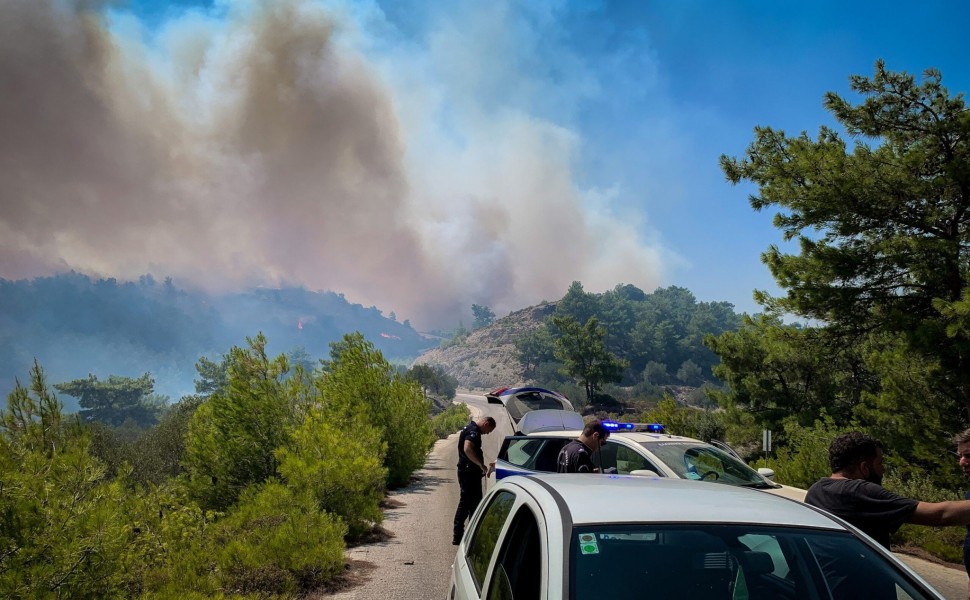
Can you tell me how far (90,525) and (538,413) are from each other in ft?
38.6

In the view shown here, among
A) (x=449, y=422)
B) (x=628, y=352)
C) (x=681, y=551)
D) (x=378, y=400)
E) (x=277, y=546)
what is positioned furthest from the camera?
(x=628, y=352)

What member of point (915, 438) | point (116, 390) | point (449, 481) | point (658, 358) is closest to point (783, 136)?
point (915, 438)

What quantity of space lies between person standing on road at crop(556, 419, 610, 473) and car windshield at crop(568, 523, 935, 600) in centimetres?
318

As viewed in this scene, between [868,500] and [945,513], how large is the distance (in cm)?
34

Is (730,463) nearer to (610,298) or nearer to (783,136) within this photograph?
(783,136)

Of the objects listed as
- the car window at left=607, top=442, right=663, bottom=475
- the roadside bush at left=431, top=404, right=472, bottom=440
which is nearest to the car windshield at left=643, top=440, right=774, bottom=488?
the car window at left=607, top=442, right=663, bottom=475

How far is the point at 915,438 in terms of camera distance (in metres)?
12.7

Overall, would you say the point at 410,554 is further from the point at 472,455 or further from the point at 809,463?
the point at 809,463

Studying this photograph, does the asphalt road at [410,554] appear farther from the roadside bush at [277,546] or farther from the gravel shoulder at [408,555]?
the roadside bush at [277,546]

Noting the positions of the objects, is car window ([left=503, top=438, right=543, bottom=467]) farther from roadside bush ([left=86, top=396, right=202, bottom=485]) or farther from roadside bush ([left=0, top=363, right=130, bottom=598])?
roadside bush ([left=86, top=396, right=202, bottom=485])

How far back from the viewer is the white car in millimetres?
2225

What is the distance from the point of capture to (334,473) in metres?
9.56

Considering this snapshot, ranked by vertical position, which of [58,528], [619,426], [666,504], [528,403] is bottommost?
[58,528]

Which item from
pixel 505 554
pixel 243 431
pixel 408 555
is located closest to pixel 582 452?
pixel 505 554
